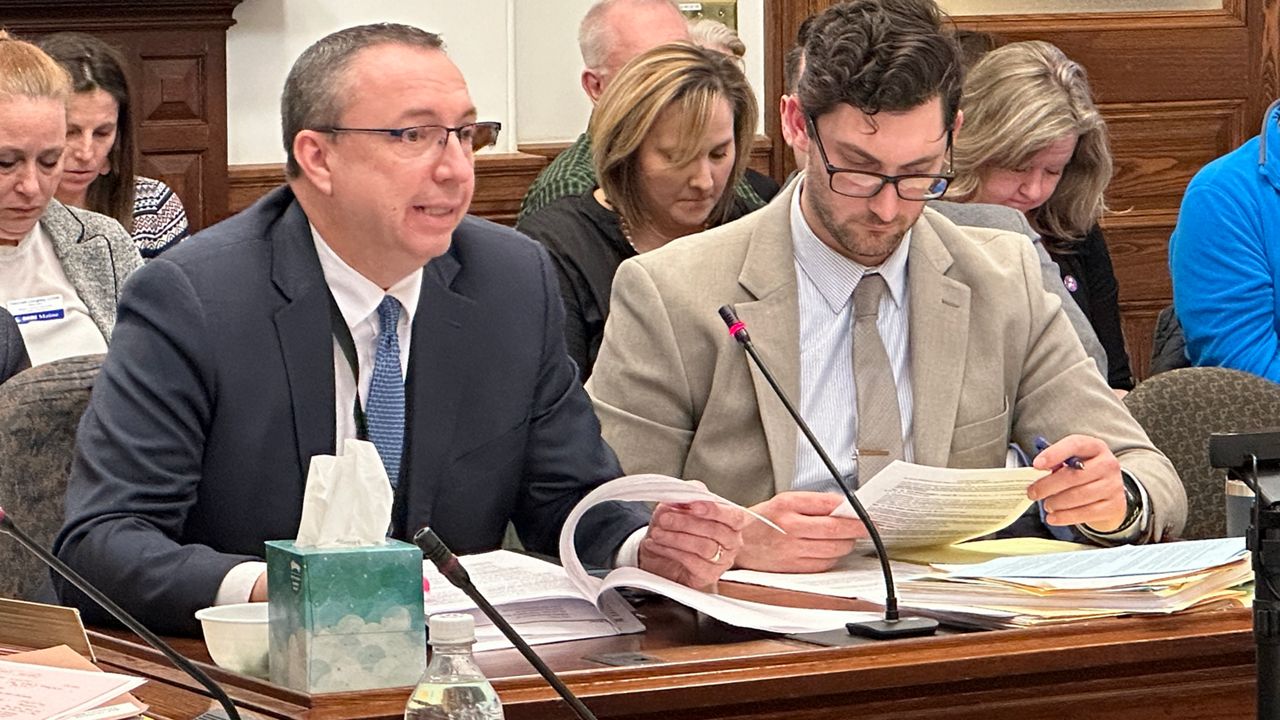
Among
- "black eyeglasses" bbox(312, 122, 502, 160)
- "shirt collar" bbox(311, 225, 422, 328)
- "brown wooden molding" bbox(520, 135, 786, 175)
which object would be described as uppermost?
"black eyeglasses" bbox(312, 122, 502, 160)

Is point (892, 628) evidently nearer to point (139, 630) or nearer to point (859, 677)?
point (859, 677)

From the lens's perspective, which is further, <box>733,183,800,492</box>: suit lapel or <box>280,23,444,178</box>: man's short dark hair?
<box>733,183,800,492</box>: suit lapel

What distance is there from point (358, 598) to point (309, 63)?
85 cm

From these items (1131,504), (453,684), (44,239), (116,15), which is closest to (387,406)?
(453,684)

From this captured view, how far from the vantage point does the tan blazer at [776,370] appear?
235cm

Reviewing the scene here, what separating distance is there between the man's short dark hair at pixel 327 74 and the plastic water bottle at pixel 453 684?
34.6 inches

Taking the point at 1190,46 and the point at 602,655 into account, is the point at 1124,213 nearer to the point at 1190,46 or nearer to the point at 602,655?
the point at 1190,46

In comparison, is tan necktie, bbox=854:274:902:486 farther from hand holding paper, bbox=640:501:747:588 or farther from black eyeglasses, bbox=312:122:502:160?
black eyeglasses, bbox=312:122:502:160

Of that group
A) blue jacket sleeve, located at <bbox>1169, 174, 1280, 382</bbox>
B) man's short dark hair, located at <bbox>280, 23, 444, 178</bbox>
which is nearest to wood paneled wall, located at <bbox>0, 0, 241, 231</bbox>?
blue jacket sleeve, located at <bbox>1169, 174, 1280, 382</bbox>

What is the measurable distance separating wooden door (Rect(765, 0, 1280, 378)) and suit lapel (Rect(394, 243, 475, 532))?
3372mm

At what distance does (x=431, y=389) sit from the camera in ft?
6.84

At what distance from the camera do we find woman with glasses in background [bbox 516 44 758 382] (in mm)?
3422

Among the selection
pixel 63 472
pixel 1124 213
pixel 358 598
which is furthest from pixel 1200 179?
pixel 358 598

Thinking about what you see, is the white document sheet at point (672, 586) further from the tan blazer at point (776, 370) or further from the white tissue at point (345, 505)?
the tan blazer at point (776, 370)
